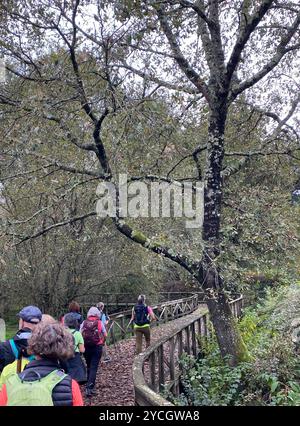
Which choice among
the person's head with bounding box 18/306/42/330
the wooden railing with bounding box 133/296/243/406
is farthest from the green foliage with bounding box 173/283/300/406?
the person's head with bounding box 18/306/42/330

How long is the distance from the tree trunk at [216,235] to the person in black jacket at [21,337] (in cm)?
410

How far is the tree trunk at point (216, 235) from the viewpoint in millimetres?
7730

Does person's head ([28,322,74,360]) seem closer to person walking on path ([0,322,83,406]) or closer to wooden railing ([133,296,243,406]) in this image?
person walking on path ([0,322,83,406])

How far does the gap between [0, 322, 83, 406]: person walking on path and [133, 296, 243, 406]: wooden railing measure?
5.75 feet

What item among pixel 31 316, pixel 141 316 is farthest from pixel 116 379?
pixel 31 316

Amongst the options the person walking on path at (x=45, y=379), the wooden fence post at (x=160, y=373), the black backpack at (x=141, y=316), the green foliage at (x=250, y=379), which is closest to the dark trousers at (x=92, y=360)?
the wooden fence post at (x=160, y=373)

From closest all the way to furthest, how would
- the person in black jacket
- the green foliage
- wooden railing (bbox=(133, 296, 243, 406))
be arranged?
1. the person in black jacket
2. wooden railing (bbox=(133, 296, 243, 406))
3. the green foliage

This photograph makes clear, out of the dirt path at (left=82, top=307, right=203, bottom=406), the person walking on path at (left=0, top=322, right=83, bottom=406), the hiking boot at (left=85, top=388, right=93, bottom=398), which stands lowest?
the dirt path at (left=82, top=307, right=203, bottom=406)

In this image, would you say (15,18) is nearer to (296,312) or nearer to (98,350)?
(98,350)

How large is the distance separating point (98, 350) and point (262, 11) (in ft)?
19.0

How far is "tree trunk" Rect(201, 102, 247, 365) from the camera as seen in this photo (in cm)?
773

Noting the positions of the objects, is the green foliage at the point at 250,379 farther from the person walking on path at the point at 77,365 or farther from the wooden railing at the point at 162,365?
the person walking on path at the point at 77,365

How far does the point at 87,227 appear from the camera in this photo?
12.8 meters

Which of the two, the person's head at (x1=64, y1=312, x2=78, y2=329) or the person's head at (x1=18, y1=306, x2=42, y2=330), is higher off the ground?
the person's head at (x1=18, y1=306, x2=42, y2=330)
